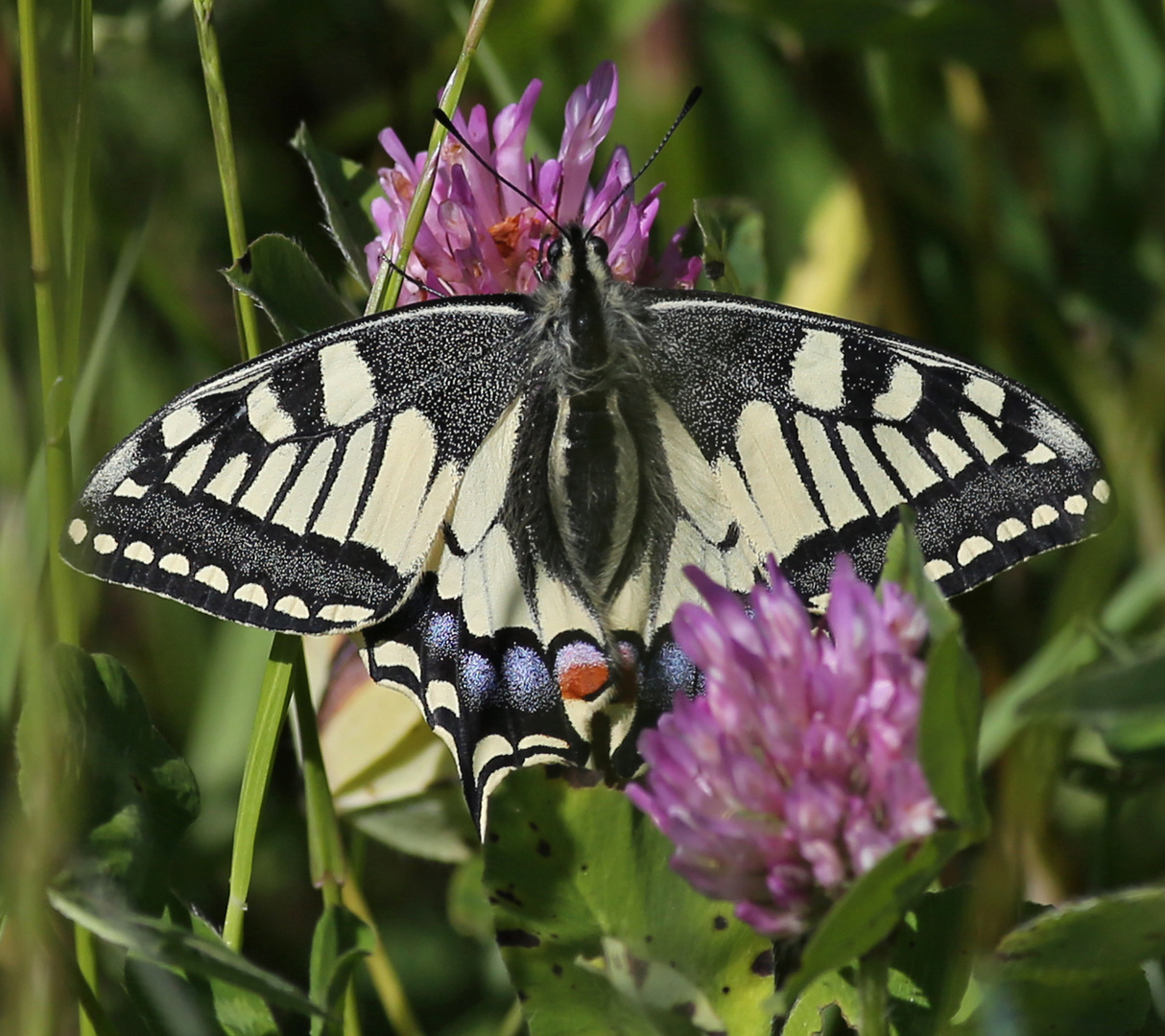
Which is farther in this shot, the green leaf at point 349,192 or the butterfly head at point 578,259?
the green leaf at point 349,192

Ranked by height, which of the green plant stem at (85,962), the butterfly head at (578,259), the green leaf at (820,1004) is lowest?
the green leaf at (820,1004)

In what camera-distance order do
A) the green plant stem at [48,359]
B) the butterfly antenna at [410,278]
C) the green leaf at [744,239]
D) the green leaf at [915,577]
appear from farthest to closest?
Result: the green leaf at [744,239], the butterfly antenna at [410,278], the green plant stem at [48,359], the green leaf at [915,577]

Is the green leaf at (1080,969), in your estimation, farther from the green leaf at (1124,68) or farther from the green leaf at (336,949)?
the green leaf at (1124,68)

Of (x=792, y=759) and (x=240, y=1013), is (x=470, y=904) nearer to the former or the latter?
(x=240, y=1013)

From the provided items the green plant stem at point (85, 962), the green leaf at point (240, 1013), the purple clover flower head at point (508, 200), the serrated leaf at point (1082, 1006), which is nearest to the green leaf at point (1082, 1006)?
the serrated leaf at point (1082, 1006)

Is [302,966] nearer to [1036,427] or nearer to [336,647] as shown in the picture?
[336,647]

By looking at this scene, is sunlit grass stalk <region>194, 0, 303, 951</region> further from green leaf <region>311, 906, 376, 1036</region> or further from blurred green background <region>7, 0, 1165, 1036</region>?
blurred green background <region>7, 0, 1165, 1036</region>

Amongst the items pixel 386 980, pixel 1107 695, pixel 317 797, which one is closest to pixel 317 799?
pixel 317 797
